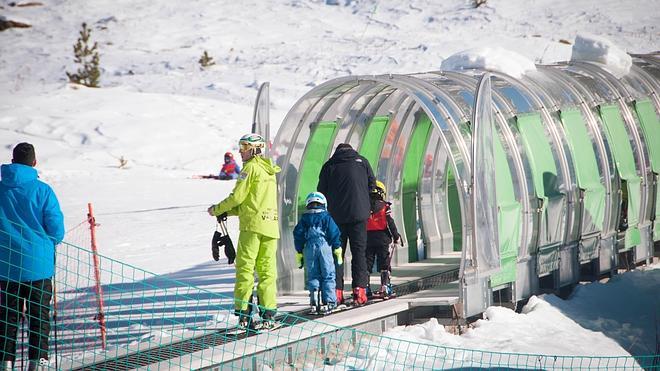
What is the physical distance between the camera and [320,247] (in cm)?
1016

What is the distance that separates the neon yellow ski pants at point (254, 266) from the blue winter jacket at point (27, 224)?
5.62 ft

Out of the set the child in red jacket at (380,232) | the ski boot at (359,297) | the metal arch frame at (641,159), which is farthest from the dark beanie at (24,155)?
the metal arch frame at (641,159)

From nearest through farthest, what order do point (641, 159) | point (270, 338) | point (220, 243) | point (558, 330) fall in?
point (270, 338) < point (220, 243) < point (558, 330) < point (641, 159)

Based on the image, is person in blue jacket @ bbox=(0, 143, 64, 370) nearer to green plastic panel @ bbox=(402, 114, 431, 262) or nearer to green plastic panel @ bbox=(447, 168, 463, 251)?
green plastic panel @ bbox=(402, 114, 431, 262)

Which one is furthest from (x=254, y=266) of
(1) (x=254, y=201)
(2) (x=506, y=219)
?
(2) (x=506, y=219)

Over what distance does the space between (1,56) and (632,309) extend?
41.4m

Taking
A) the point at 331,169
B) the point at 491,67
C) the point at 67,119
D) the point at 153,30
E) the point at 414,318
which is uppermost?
the point at 153,30

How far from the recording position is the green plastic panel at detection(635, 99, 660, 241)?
1423 cm

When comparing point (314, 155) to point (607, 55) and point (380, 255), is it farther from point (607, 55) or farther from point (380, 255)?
point (607, 55)

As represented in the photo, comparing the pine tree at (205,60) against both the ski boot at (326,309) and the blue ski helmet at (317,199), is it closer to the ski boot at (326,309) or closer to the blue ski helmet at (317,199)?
the blue ski helmet at (317,199)

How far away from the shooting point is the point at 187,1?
5803cm

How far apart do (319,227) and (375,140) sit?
3.46 metres

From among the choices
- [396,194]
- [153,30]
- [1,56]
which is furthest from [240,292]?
[153,30]

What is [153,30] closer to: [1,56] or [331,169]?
[1,56]
